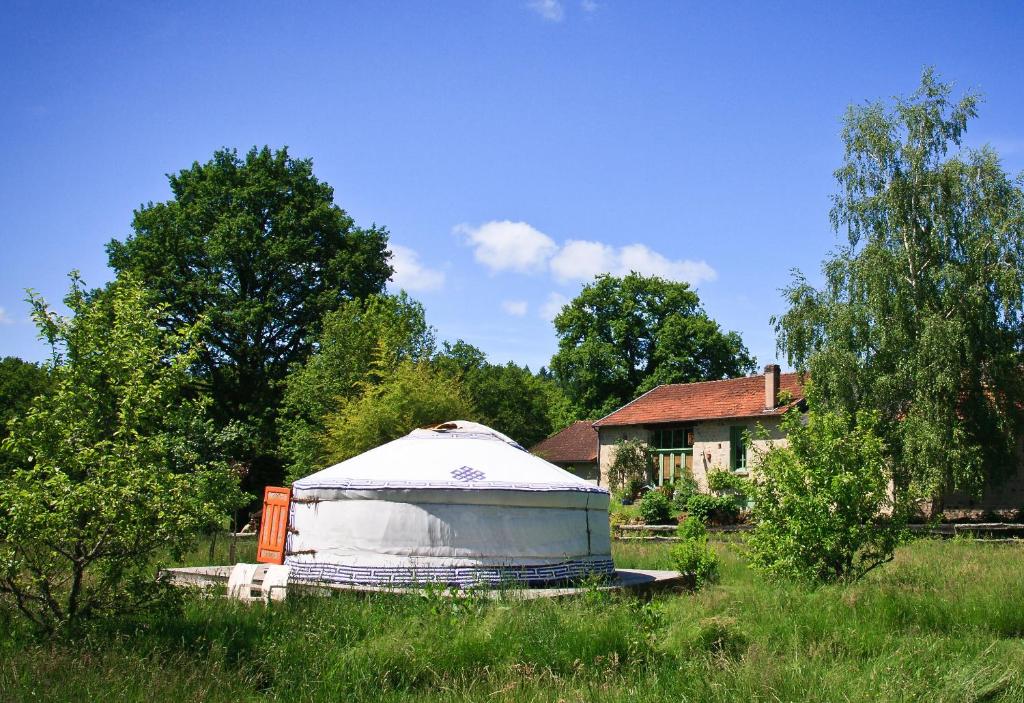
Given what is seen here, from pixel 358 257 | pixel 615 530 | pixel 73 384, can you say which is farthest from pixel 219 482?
pixel 358 257

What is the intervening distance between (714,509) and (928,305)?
6.95m

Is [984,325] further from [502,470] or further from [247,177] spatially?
[247,177]

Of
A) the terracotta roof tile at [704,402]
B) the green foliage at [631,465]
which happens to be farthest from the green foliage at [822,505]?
the green foliage at [631,465]

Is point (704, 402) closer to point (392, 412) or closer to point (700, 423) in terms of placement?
point (700, 423)

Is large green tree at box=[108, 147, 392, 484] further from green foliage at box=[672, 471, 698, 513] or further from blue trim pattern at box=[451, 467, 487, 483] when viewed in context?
blue trim pattern at box=[451, 467, 487, 483]

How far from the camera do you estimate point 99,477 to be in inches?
242

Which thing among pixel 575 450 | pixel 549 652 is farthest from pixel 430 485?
pixel 575 450

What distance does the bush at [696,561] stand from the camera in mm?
10766

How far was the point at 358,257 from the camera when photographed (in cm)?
2692

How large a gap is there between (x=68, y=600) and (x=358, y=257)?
20.7 metres

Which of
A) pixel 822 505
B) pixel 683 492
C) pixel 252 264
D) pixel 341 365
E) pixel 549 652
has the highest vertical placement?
pixel 252 264

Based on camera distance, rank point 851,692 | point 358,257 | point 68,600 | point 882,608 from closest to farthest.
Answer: point 851,692
point 68,600
point 882,608
point 358,257

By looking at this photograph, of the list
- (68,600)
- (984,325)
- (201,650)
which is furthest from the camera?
(984,325)

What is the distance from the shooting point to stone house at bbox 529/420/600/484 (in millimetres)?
33219
